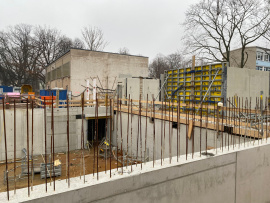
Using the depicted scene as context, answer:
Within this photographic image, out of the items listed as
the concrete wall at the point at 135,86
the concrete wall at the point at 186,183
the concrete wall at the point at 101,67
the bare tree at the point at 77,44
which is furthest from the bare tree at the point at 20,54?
the concrete wall at the point at 186,183

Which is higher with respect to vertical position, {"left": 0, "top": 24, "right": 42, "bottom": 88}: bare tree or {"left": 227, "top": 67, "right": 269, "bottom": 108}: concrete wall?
{"left": 0, "top": 24, "right": 42, "bottom": 88}: bare tree

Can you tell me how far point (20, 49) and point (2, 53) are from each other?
3.73 meters

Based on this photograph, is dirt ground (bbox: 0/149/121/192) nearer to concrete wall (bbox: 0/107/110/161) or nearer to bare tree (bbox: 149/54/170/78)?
concrete wall (bbox: 0/107/110/161)

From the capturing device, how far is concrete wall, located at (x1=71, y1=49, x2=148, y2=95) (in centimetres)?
2191

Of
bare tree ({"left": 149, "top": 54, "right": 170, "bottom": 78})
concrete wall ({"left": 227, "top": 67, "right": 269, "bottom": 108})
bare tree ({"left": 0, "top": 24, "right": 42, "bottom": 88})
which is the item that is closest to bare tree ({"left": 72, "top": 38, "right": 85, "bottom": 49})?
bare tree ({"left": 0, "top": 24, "right": 42, "bottom": 88})

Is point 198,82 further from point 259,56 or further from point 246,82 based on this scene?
point 259,56

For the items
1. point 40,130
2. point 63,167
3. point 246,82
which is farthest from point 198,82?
point 40,130

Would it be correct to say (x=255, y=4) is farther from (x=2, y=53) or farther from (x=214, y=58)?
(x=2, y=53)

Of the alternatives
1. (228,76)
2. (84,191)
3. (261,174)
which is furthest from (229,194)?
(228,76)

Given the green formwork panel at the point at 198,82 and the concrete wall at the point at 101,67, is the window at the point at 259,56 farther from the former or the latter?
the green formwork panel at the point at 198,82

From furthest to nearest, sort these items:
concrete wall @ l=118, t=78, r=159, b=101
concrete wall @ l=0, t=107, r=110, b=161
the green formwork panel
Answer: concrete wall @ l=118, t=78, r=159, b=101
concrete wall @ l=0, t=107, r=110, b=161
the green formwork panel

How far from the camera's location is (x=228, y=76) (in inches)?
384

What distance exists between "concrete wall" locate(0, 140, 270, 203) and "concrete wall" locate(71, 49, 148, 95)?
63.0 feet

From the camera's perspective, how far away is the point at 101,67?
77.0 feet
